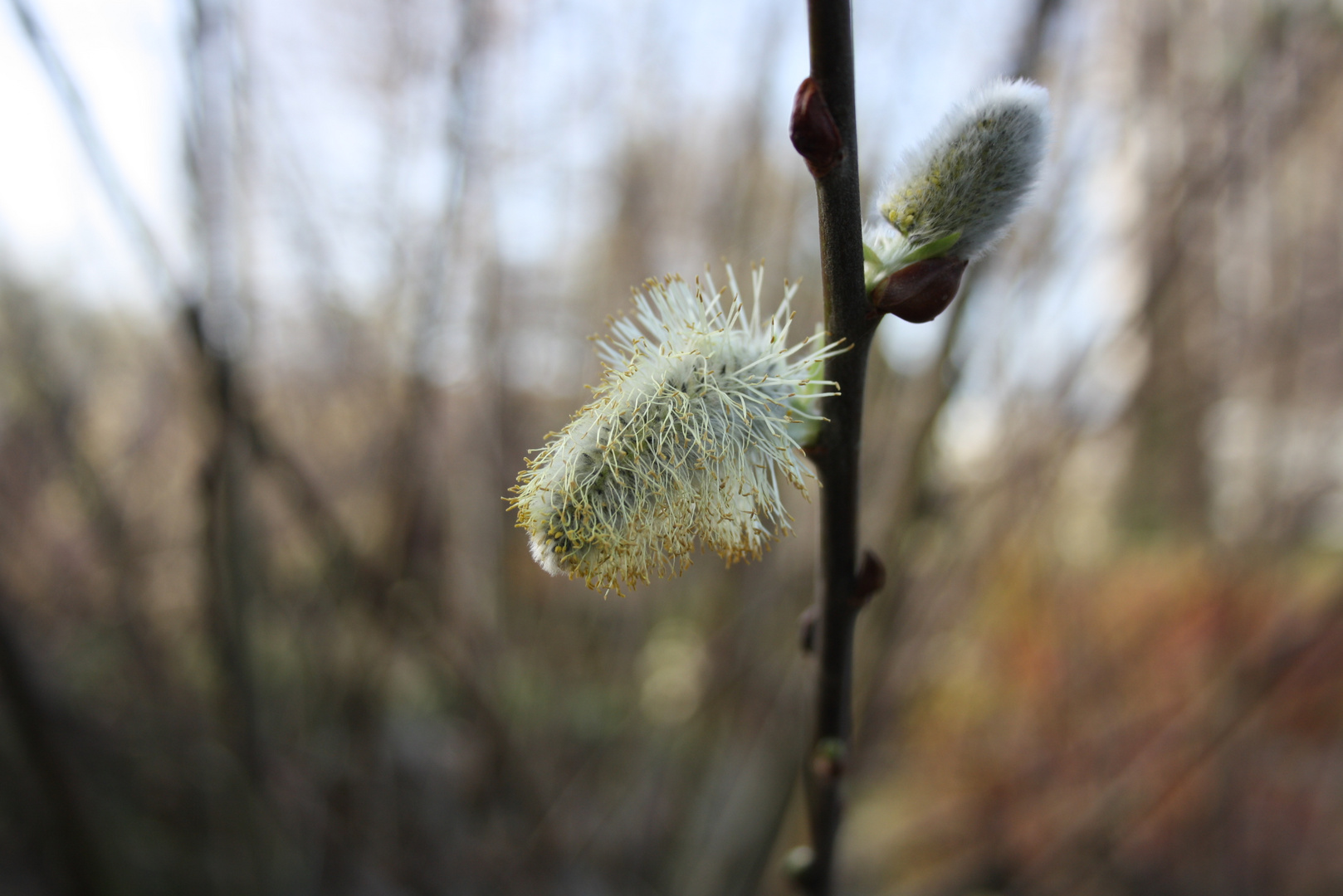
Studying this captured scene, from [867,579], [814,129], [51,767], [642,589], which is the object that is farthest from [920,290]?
[642,589]

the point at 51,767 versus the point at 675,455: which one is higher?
the point at 51,767

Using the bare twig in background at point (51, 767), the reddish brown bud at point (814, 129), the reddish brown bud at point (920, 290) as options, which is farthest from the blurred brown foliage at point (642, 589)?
the reddish brown bud at point (814, 129)

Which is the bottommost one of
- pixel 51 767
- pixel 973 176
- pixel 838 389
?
pixel 838 389

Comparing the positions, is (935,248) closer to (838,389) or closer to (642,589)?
(838,389)

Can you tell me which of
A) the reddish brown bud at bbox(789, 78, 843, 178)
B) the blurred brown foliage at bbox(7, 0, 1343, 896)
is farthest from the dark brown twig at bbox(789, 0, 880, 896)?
the blurred brown foliage at bbox(7, 0, 1343, 896)

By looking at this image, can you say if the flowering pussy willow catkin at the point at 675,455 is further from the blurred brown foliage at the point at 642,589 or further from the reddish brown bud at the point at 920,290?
the blurred brown foliage at the point at 642,589

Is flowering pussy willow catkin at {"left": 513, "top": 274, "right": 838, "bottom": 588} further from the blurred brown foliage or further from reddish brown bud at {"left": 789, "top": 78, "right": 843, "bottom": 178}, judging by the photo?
the blurred brown foliage

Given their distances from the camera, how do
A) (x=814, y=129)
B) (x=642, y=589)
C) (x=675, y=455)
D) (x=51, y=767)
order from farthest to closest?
1. (x=642, y=589)
2. (x=51, y=767)
3. (x=675, y=455)
4. (x=814, y=129)

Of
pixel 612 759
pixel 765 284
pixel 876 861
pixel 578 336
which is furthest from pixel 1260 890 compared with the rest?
pixel 578 336

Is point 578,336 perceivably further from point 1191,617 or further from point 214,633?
point 1191,617
